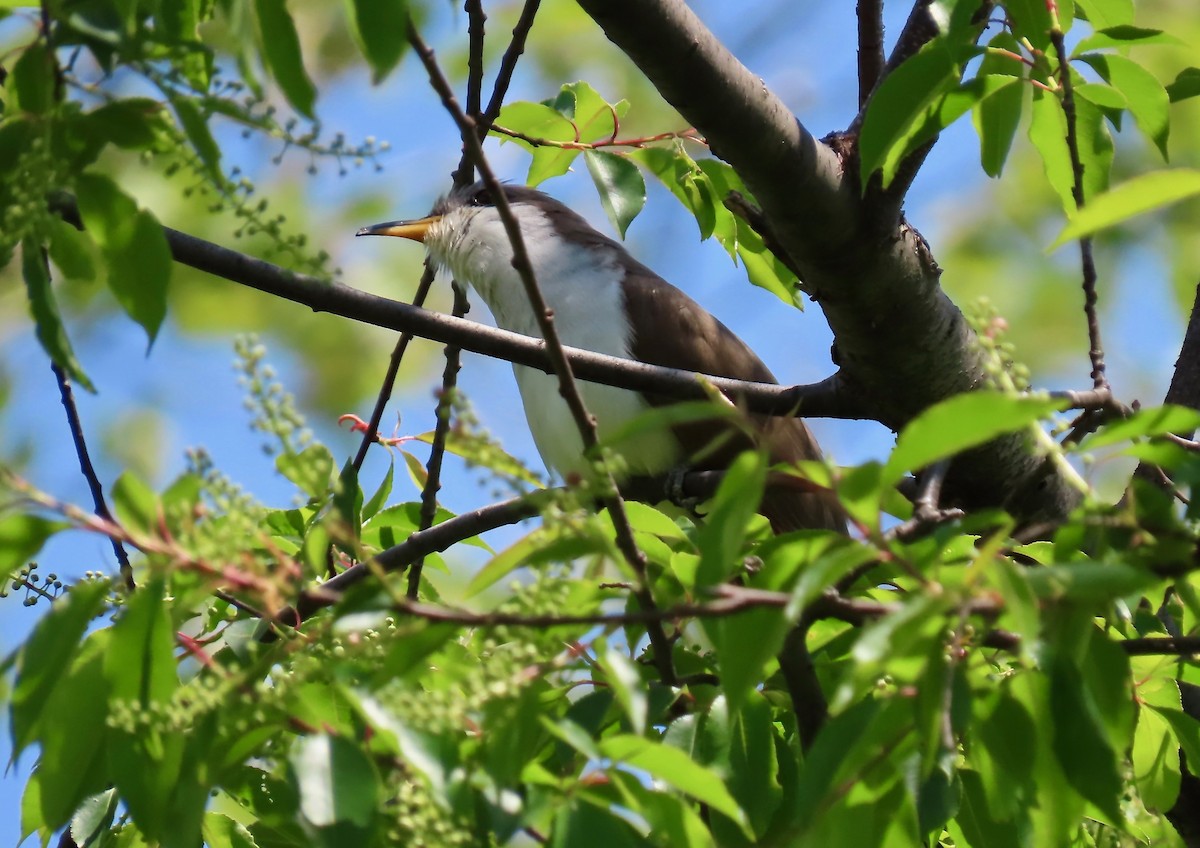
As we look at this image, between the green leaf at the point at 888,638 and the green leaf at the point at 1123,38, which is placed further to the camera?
the green leaf at the point at 1123,38

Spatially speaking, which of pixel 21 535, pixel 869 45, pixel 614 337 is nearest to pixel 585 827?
pixel 21 535

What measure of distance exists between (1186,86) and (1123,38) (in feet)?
0.95

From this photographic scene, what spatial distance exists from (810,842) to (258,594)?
0.59 m

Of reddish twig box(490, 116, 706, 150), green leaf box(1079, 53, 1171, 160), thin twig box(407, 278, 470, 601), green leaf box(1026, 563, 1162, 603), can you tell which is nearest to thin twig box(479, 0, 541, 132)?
reddish twig box(490, 116, 706, 150)

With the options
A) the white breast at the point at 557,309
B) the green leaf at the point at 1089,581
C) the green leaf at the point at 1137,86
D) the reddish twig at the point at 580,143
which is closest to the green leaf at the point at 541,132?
the reddish twig at the point at 580,143

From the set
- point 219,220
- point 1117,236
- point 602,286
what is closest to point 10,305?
point 219,220

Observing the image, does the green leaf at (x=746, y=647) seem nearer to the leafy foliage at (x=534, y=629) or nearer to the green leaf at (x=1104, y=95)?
the leafy foliage at (x=534, y=629)

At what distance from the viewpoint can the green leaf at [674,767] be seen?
1104mm

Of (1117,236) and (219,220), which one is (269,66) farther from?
(1117,236)

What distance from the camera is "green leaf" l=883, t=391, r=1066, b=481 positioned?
958mm

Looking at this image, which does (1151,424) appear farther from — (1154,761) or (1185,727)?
(1154,761)

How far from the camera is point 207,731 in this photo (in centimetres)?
121

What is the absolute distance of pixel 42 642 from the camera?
118cm

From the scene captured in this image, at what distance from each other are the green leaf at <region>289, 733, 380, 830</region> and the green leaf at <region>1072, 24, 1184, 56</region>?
4.25 ft
